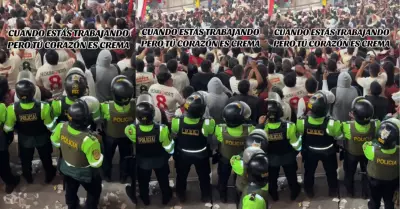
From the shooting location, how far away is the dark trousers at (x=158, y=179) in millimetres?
4152

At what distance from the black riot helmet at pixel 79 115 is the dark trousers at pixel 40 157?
77cm

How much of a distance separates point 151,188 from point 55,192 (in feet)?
2.72

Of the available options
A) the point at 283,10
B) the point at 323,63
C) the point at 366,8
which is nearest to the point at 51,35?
the point at 283,10

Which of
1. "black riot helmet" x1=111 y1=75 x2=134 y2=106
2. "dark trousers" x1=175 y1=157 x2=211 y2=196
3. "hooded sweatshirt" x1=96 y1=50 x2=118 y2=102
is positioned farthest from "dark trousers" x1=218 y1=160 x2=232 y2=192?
"hooded sweatshirt" x1=96 y1=50 x2=118 y2=102

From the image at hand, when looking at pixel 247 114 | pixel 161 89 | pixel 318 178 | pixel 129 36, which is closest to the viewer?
pixel 247 114

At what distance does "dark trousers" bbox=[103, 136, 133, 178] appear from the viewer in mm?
4379

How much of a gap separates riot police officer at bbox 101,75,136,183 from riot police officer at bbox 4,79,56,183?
0.47 metres

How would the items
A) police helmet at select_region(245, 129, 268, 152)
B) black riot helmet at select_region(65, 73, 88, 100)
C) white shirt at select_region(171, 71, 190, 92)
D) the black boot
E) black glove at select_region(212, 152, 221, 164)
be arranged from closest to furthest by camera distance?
1. police helmet at select_region(245, 129, 268, 152)
2. black glove at select_region(212, 152, 221, 164)
3. black riot helmet at select_region(65, 73, 88, 100)
4. the black boot
5. white shirt at select_region(171, 71, 190, 92)

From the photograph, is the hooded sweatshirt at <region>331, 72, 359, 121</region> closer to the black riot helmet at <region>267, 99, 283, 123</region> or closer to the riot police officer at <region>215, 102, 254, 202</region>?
the black riot helmet at <region>267, 99, 283, 123</region>

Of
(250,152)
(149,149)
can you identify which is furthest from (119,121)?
(250,152)

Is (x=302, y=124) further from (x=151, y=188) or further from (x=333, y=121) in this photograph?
(x=151, y=188)

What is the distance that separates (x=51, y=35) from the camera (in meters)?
5.30

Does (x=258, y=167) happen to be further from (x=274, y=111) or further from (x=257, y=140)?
(x=274, y=111)

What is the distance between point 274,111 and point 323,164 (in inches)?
27.3
